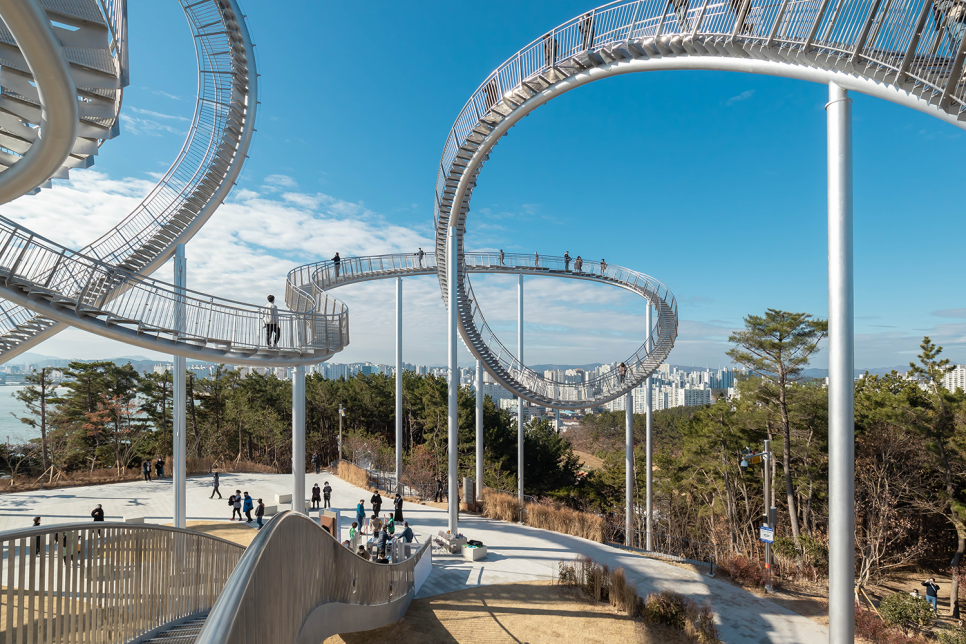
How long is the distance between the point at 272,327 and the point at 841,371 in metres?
9.42

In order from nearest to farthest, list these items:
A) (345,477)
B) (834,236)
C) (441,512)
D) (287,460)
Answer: (834,236) < (441,512) < (345,477) < (287,460)

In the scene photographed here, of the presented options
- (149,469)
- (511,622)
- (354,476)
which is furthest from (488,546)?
(149,469)

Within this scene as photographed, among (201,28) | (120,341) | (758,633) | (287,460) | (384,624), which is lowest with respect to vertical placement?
(287,460)

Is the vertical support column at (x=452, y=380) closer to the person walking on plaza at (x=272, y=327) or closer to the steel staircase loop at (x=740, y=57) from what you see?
the steel staircase loop at (x=740, y=57)

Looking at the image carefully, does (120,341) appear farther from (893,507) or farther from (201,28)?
(893,507)

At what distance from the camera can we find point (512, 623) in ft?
30.3

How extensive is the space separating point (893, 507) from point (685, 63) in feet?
64.8

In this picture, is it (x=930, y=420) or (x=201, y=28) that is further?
(x=930, y=420)

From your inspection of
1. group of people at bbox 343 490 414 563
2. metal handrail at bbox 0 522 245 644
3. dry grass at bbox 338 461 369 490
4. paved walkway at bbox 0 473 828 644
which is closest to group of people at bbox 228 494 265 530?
paved walkway at bbox 0 473 828 644

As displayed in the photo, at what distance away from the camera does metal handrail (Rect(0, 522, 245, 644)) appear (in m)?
3.43

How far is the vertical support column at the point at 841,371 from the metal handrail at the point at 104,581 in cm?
708

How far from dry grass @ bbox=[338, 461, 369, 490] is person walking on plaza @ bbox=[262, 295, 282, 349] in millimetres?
12876

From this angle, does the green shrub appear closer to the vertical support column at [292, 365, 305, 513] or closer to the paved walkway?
the paved walkway

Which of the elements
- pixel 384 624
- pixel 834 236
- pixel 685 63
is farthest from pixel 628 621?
pixel 685 63
